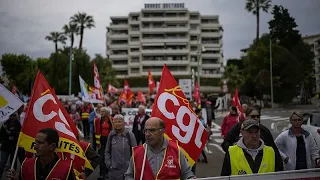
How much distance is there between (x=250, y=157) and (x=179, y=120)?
1497 mm

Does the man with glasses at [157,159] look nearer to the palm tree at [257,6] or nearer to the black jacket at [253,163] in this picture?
the black jacket at [253,163]

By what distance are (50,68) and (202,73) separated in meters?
44.2

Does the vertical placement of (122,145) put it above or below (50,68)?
below

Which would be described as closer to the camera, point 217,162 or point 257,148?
point 257,148

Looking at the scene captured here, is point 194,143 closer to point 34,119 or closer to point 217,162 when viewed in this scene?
point 34,119

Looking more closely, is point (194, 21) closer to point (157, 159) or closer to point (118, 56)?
point (118, 56)

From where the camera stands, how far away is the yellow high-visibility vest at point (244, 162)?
3182 millimetres

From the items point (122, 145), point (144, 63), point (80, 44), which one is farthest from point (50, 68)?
point (122, 145)

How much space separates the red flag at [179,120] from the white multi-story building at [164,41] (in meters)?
71.8

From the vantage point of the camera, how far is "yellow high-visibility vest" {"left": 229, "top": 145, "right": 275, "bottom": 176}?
Answer: 125 inches

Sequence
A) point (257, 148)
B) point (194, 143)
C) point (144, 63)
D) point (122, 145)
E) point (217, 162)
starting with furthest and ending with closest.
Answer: point (144, 63), point (217, 162), point (122, 145), point (194, 143), point (257, 148)

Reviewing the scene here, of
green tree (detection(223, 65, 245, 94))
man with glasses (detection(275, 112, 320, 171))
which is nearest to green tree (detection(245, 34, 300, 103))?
green tree (detection(223, 65, 245, 94))

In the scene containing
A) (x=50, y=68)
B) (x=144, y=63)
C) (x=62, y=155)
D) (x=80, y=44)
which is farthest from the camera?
(x=144, y=63)

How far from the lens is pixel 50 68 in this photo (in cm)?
4450
